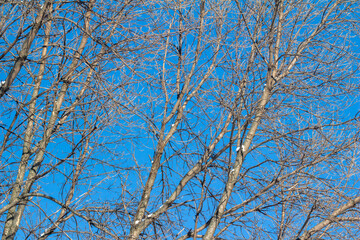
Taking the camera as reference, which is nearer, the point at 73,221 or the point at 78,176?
the point at 73,221

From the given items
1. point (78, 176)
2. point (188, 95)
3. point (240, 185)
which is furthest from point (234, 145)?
point (78, 176)

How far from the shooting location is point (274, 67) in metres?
7.15

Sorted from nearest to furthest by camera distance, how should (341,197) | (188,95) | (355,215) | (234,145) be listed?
(341,197) < (355,215) < (234,145) < (188,95)

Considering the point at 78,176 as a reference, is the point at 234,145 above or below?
above

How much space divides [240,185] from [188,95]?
2.14 m

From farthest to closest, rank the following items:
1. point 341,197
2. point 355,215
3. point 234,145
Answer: point 234,145
point 355,215
point 341,197

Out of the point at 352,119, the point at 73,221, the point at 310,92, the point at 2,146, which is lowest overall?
the point at 73,221

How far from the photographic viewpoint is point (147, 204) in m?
7.21

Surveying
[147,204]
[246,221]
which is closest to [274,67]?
[246,221]

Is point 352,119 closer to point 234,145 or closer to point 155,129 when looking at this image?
point 234,145

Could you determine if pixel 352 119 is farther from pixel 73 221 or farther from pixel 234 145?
Answer: pixel 73 221

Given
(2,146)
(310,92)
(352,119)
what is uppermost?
(310,92)

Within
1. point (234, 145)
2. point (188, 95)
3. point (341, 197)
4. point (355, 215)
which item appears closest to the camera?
point (341, 197)

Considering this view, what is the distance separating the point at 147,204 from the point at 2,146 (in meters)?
2.60
